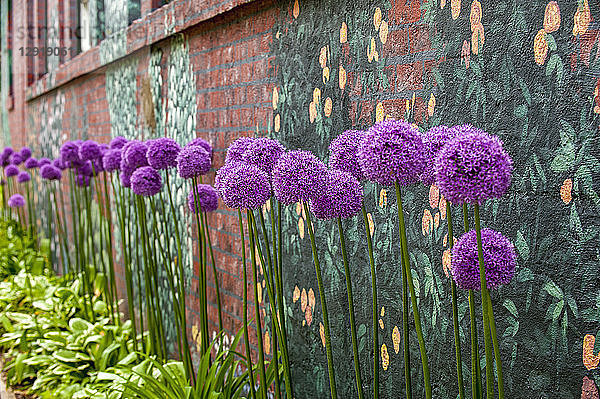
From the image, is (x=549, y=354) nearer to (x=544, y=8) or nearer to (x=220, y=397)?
(x=544, y=8)

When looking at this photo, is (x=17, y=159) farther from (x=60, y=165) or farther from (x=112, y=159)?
(x=112, y=159)

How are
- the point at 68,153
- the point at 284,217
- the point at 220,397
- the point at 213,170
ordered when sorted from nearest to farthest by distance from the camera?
the point at 220,397, the point at 284,217, the point at 213,170, the point at 68,153

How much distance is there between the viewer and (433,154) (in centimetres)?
139

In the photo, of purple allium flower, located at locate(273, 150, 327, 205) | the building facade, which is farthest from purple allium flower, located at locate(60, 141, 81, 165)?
purple allium flower, located at locate(273, 150, 327, 205)

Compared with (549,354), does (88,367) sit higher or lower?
lower

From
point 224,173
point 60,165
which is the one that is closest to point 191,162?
point 224,173

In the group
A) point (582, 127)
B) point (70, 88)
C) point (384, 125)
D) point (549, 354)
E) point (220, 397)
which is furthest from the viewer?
point (70, 88)

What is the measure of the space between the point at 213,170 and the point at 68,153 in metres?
0.98

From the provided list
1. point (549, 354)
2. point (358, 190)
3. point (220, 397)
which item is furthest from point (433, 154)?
point (220, 397)

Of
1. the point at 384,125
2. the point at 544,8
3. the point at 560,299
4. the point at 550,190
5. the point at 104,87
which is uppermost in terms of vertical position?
the point at 104,87

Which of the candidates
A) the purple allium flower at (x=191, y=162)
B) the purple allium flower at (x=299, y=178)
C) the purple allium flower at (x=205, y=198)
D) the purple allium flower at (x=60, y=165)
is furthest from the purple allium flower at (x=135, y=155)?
the purple allium flower at (x=60, y=165)

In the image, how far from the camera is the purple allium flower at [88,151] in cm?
358

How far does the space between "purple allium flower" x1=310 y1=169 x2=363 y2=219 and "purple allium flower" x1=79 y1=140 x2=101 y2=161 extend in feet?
7.89

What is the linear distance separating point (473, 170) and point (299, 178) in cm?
50
